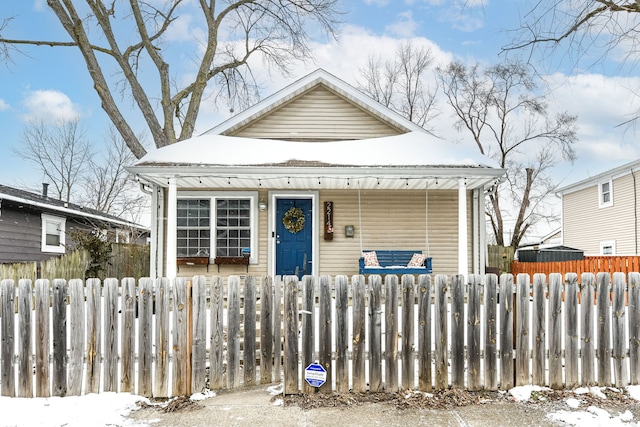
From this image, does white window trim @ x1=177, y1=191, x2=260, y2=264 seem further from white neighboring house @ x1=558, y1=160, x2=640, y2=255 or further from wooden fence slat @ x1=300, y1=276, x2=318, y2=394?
white neighboring house @ x1=558, y1=160, x2=640, y2=255

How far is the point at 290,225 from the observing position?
1098 centimetres

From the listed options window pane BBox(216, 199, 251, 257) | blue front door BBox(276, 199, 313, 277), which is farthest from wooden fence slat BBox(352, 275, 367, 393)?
window pane BBox(216, 199, 251, 257)

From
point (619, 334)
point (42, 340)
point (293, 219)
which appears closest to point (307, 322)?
point (42, 340)

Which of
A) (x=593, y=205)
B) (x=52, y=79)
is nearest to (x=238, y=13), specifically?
(x=52, y=79)

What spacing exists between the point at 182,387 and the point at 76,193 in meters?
27.5

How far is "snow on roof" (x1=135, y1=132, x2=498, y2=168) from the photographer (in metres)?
8.98

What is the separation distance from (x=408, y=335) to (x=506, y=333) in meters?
1.01

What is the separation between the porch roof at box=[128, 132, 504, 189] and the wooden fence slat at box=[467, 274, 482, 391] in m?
4.27

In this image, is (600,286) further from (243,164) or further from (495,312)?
(243,164)

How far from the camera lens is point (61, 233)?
1725 cm

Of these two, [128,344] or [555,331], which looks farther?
[555,331]

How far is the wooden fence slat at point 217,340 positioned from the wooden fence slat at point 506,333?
2390 millimetres

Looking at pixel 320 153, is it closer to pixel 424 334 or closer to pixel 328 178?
pixel 328 178

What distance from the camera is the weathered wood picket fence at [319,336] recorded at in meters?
4.52
